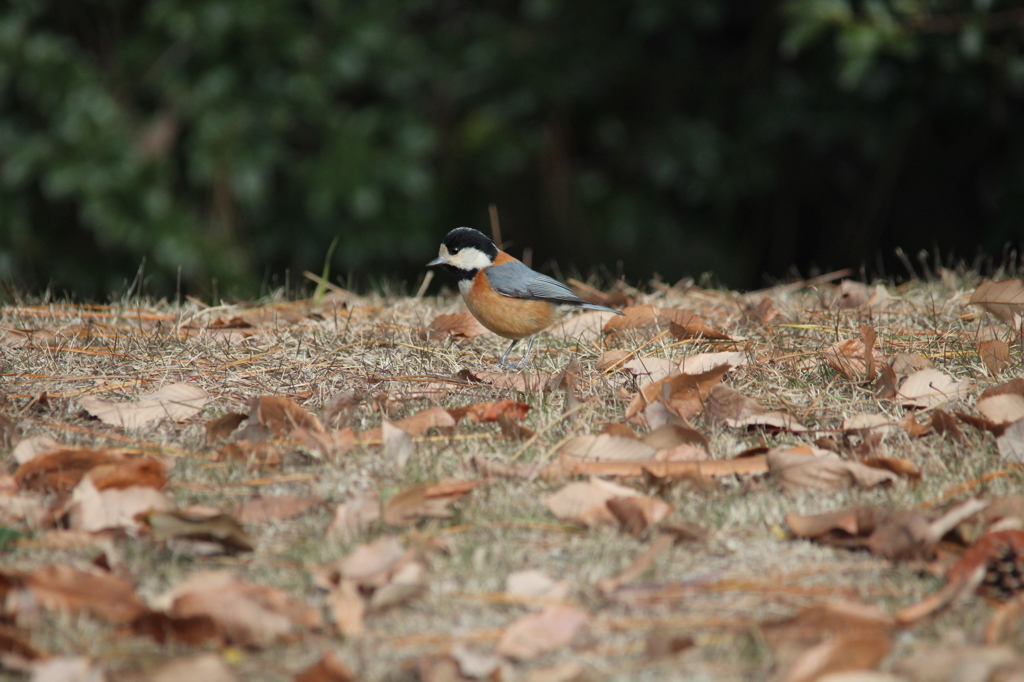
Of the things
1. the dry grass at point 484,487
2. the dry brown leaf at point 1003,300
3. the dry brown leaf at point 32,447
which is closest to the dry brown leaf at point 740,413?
the dry grass at point 484,487

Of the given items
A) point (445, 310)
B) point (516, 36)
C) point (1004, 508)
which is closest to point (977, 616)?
point (1004, 508)

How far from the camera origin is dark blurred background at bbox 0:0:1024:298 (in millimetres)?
6727

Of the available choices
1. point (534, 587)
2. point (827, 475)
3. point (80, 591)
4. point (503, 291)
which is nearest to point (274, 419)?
point (80, 591)

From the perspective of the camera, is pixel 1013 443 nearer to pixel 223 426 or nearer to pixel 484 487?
pixel 484 487

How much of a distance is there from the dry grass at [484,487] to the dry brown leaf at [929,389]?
0.31ft

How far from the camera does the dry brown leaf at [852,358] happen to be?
2773 mm

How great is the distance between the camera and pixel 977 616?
5.60 ft

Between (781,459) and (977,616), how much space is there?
1.85 feet

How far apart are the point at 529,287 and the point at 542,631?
193cm

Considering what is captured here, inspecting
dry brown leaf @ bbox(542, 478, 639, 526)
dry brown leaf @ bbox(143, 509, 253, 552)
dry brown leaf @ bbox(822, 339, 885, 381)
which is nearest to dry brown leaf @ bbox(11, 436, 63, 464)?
dry brown leaf @ bbox(143, 509, 253, 552)

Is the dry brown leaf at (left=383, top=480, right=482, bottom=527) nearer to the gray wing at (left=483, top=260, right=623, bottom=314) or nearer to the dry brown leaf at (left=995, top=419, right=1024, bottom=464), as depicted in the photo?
the dry brown leaf at (left=995, top=419, right=1024, bottom=464)

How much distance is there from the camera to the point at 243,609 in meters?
1.66

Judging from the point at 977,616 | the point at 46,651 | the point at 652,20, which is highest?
the point at 652,20

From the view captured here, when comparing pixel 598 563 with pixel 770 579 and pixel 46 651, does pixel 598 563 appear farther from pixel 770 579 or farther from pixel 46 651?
pixel 46 651
